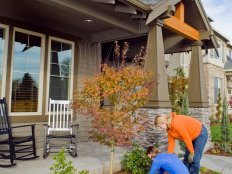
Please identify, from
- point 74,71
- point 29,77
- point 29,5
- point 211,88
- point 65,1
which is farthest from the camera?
point 211,88

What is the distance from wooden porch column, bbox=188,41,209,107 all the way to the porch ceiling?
2360 mm

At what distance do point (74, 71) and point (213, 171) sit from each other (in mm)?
4313

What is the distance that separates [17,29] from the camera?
6.46 metres

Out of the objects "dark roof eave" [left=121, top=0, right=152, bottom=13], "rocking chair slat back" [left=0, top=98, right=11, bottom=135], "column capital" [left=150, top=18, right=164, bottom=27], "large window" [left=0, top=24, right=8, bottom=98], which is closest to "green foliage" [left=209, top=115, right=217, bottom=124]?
"column capital" [left=150, top=18, right=164, bottom=27]

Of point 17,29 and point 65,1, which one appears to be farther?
point 17,29

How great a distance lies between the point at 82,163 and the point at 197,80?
16.1 feet

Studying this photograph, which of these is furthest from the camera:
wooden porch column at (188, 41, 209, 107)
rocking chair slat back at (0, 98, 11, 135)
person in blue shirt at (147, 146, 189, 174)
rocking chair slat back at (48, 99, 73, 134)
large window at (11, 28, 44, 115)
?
wooden porch column at (188, 41, 209, 107)

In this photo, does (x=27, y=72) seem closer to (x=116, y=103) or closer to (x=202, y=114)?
(x=116, y=103)

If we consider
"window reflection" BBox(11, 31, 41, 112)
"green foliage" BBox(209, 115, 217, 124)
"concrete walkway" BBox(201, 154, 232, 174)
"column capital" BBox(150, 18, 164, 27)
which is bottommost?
"concrete walkway" BBox(201, 154, 232, 174)

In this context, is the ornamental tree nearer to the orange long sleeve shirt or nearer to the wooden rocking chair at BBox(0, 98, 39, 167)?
the orange long sleeve shirt

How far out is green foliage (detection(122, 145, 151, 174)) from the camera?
16.5ft

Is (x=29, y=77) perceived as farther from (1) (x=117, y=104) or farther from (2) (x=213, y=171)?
(2) (x=213, y=171)

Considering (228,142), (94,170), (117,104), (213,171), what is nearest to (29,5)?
(117,104)

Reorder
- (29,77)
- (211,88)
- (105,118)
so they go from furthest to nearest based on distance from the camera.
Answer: (211,88)
(29,77)
(105,118)
